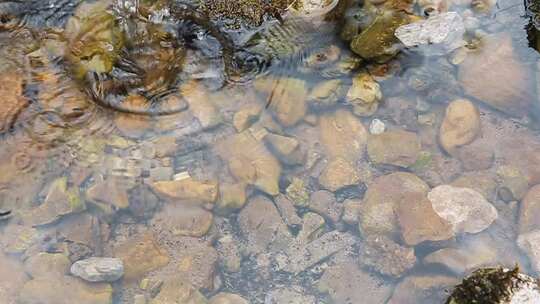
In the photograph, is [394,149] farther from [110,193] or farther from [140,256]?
[110,193]

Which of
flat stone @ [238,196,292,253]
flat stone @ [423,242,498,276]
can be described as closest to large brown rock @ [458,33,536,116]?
flat stone @ [423,242,498,276]

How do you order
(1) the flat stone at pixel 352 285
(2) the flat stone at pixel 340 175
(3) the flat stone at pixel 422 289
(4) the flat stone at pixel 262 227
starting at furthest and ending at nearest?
(2) the flat stone at pixel 340 175, (4) the flat stone at pixel 262 227, (1) the flat stone at pixel 352 285, (3) the flat stone at pixel 422 289

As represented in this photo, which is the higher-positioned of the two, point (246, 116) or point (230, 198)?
point (246, 116)

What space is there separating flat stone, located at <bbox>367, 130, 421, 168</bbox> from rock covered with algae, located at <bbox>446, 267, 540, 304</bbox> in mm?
1096

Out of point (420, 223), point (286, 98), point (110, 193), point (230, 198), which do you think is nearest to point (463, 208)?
point (420, 223)

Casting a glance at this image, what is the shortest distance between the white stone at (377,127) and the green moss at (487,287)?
137cm

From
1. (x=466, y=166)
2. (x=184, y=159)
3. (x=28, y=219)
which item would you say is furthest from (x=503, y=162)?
(x=28, y=219)

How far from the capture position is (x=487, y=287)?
3467 millimetres

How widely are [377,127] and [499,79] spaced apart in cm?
111

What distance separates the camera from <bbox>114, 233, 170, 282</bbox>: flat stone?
403cm

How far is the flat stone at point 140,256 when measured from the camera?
4.03 metres

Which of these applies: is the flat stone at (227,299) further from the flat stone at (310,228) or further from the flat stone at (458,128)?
the flat stone at (458,128)

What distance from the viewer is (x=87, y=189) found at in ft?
13.8

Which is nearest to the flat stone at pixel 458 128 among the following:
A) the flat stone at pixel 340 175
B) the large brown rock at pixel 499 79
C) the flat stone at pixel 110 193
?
the large brown rock at pixel 499 79
